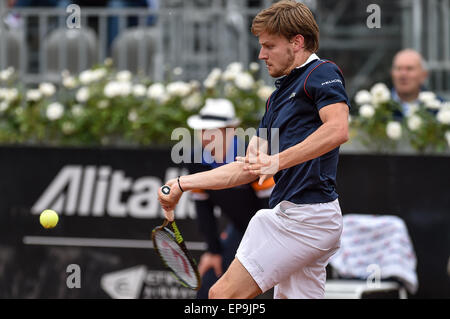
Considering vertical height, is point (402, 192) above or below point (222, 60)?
below

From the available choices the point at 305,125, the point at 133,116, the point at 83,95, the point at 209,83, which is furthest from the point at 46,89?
the point at 305,125

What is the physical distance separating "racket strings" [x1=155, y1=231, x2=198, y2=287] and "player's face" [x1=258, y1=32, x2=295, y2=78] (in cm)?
106

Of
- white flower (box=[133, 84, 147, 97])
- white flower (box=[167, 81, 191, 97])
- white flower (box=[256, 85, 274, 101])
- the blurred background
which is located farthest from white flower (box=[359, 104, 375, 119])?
white flower (box=[133, 84, 147, 97])

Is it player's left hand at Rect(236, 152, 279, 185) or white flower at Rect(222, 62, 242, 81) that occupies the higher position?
white flower at Rect(222, 62, 242, 81)

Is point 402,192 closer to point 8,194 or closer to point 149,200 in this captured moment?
point 149,200

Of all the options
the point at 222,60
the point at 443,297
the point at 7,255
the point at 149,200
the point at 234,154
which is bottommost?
the point at 443,297

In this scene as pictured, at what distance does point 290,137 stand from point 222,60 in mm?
4126

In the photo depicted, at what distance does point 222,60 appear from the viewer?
7.81 m

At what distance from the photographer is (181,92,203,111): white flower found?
7273 millimetres

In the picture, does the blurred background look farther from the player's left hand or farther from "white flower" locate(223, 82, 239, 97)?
the player's left hand

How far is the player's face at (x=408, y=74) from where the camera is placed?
7.26 m
